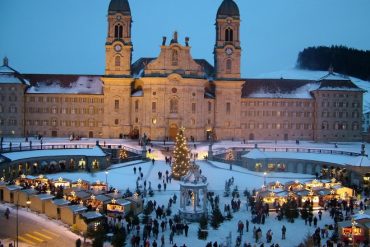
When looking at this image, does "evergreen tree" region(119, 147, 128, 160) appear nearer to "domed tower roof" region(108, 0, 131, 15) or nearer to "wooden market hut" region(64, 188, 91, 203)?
"wooden market hut" region(64, 188, 91, 203)

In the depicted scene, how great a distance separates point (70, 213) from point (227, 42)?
5692cm

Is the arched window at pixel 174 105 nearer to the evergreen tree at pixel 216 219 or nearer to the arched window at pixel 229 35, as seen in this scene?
the arched window at pixel 229 35

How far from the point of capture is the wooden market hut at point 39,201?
1636 inches

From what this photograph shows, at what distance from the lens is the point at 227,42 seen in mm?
90250

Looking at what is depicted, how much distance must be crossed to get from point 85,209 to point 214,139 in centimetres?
5114

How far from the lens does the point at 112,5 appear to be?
88312mm

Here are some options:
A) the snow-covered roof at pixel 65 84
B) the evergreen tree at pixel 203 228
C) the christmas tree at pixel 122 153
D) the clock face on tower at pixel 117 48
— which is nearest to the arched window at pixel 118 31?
the clock face on tower at pixel 117 48

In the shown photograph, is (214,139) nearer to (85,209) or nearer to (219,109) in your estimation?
(219,109)

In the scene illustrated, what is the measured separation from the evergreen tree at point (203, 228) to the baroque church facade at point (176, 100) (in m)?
48.5

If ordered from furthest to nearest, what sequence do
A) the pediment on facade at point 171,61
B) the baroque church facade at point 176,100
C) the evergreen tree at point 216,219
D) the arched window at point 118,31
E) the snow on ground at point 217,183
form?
the arched window at point 118,31
the baroque church facade at point 176,100
the pediment on facade at point 171,61
the evergreen tree at point 216,219
the snow on ground at point 217,183

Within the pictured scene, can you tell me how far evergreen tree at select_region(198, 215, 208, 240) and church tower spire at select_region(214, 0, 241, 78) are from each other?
53382 mm

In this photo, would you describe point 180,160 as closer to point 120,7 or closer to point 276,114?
point 120,7

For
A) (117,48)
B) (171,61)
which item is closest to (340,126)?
(171,61)

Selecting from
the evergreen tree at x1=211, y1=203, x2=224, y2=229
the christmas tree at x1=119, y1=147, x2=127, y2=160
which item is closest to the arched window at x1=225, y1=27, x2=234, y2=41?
the christmas tree at x1=119, y1=147, x2=127, y2=160
